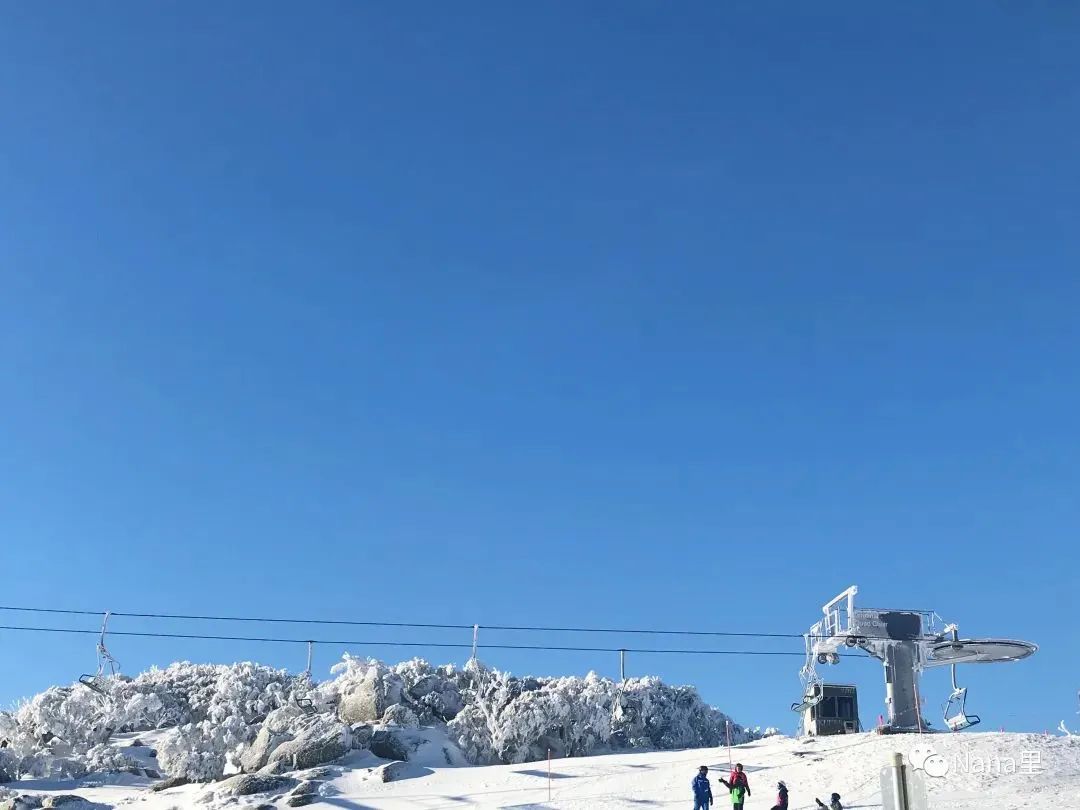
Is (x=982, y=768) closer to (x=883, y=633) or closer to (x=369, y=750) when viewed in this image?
(x=883, y=633)

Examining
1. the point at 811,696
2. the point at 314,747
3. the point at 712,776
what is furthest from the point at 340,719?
the point at 811,696

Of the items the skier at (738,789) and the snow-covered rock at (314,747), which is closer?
the skier at (738,789)

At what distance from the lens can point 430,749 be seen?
40.4 m

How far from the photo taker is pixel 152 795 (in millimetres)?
37688

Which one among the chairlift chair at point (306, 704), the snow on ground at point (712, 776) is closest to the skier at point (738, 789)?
the snow on ground at point (712, 776)

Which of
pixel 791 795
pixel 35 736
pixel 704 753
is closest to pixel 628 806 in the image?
pixel 791 795

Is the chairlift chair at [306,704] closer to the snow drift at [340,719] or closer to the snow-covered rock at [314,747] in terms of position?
the snow drift at [340,719]

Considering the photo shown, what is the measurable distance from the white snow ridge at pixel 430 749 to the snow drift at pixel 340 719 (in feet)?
0.27

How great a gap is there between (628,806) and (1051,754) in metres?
12.6

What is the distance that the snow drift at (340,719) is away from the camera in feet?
130

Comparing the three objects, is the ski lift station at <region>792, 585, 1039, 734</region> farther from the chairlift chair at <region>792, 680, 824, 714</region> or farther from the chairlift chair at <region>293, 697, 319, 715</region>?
the chairlift chair at <region>293, 697, 319, 715</region>

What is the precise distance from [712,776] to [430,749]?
39.9 feet

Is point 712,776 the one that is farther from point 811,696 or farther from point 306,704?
point 306,704

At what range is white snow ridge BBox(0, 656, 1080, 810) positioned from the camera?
102 feet
